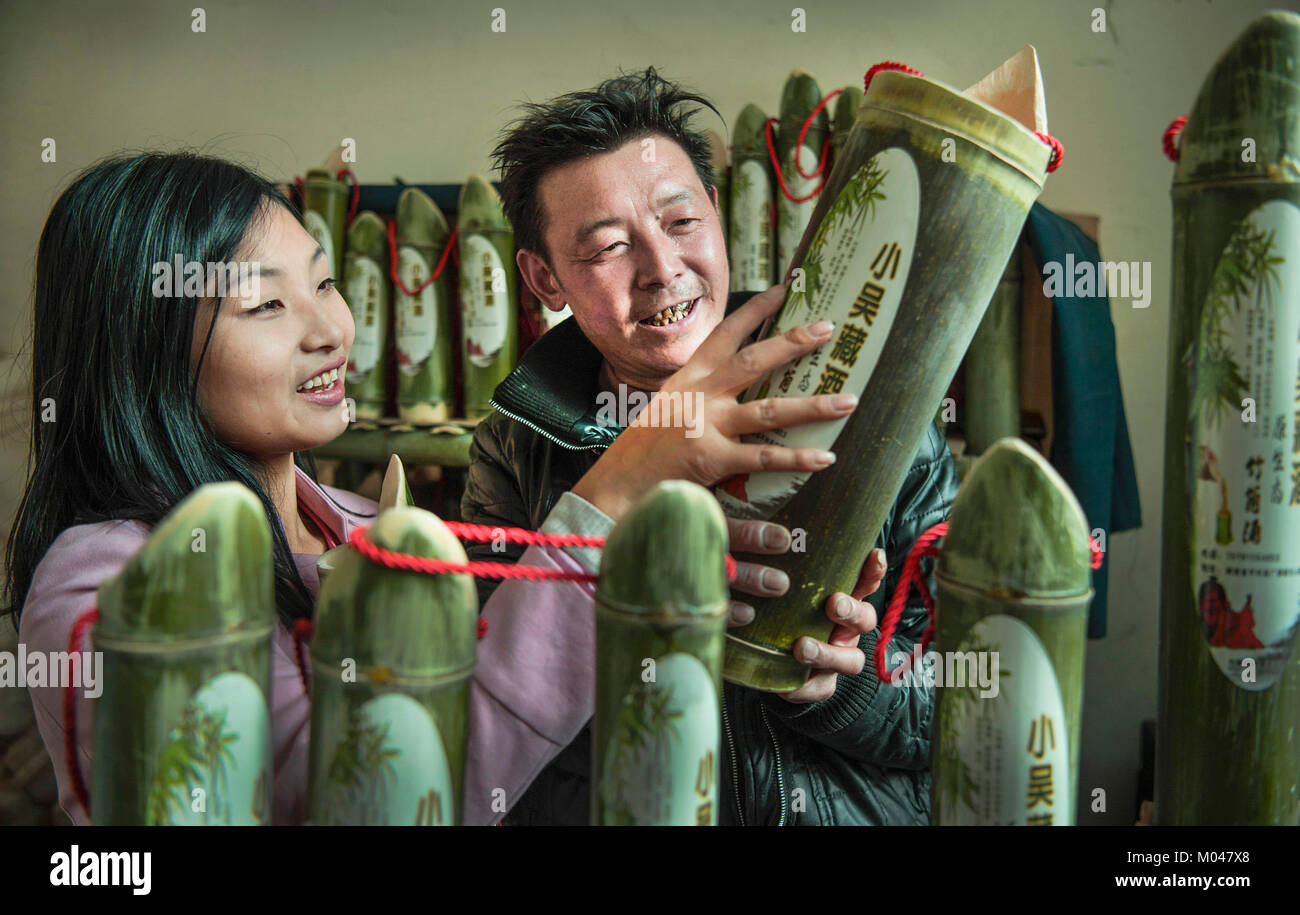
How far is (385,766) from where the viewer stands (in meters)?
0.49

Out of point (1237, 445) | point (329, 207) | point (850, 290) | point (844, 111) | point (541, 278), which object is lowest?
point (1237, 445)

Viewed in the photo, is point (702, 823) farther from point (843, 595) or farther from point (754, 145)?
point (754, 145)

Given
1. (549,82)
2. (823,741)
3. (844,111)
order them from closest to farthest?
(823,741), (844,111), (549,82)

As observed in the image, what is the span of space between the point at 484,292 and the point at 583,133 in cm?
66

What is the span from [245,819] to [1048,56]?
2134 mm

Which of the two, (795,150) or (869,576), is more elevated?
(795,150)

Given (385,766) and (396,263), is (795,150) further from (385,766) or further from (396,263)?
(385,766)

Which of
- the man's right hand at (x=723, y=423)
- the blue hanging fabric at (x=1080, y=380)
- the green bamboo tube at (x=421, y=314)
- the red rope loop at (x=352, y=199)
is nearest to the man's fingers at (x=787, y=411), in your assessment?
the man's right hand at (x=723, y=423)

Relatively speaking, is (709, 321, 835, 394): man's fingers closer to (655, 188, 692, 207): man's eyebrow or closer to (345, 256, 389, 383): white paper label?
(655, 188, 692, 207): man's eyebrow

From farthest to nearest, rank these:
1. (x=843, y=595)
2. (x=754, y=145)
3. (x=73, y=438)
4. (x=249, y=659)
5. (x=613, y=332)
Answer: (x=754, y=145) < (x=613, y=332) < (x=73, y=438) < (x=843, y=595) < (x=249, y=659)

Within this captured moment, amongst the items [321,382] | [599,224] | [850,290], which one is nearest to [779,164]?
[599,224]

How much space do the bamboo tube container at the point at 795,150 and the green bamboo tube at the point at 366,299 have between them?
2.53 feet
